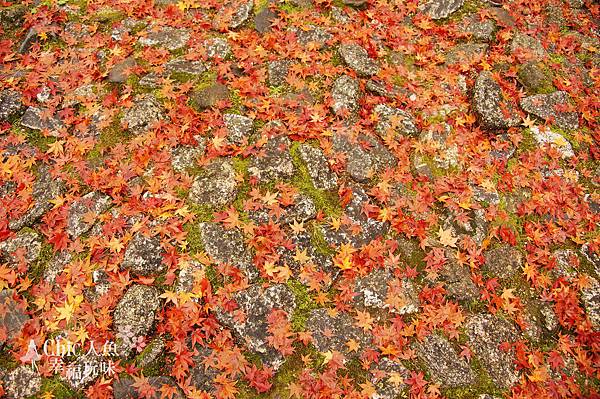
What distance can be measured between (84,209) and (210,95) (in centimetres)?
222

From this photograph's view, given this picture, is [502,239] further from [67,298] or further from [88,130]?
[88,130]

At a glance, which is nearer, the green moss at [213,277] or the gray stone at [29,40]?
the green moss at [213,277]

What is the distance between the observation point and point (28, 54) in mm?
6391

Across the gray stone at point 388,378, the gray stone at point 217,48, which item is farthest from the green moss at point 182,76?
the gray stone at point 388,378

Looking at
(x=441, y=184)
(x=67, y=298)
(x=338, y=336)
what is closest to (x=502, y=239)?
(x=441, y=184)

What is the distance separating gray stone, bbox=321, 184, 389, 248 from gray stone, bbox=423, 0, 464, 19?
404 cm

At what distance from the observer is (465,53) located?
670cm

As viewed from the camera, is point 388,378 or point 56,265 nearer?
point 388,378

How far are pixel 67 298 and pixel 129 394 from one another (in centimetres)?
124

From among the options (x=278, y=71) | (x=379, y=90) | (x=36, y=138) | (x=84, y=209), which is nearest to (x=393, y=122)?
(x=379, y=90)

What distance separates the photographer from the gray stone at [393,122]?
19.0ft

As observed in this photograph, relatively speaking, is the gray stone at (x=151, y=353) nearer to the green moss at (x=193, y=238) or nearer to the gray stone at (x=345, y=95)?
the green moss at (x=193, y=238)

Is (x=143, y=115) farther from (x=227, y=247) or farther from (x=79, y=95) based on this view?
(x=227, y=247)

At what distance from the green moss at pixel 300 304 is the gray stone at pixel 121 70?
388cm
